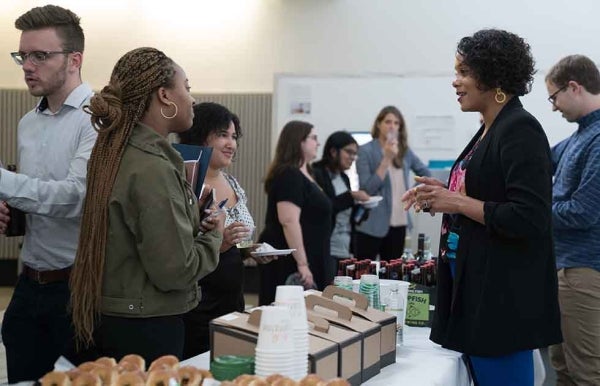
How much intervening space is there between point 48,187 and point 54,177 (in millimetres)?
151

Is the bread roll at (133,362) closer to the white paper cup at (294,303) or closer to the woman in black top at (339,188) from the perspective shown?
the white paper cup at (294,303)

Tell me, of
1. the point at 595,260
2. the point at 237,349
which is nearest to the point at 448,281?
the point at 237,349

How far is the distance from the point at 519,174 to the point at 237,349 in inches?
32.8

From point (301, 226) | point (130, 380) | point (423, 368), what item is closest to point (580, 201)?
point (423, 368)

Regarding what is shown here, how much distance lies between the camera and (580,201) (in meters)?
2.79

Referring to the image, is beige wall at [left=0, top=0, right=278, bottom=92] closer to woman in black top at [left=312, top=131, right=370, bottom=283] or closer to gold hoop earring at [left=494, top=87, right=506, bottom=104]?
woman in black top at [left=312, top=131, right=370, bottom=283]

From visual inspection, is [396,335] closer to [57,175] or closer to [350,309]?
[350,309]

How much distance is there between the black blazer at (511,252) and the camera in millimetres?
1838

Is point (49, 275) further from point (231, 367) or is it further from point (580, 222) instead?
point (580, 222)

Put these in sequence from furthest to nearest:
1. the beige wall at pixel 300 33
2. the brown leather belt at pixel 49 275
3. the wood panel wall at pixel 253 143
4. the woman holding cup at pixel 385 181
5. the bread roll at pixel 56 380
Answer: the wood panel wall at pixel 253 143 < the beige wall at pixel 300 33 < the woman holding cup at pixel 385 181 < the brown leather belt at pixel 49 275 < the bread roll at pixel 56 380

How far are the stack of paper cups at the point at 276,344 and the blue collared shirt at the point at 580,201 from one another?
174 centimetres

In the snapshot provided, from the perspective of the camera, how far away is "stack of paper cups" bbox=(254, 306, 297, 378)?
1.41 meters

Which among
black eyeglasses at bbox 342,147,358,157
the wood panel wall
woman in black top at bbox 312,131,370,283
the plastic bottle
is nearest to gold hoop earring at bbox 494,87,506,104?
the plastic bottle

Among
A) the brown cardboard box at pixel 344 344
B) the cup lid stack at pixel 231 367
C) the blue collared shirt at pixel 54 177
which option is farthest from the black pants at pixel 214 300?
the cup lid stack at pixel 231 367
